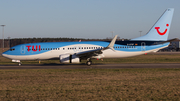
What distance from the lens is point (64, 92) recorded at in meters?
10.9

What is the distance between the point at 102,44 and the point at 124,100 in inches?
818

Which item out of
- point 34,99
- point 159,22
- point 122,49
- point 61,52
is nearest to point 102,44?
point 122,49

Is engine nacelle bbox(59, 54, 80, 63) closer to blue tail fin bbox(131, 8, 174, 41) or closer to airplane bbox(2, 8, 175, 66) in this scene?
airplane bbox(2, 8, 175, 66)

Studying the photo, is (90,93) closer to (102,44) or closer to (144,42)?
(102,44)

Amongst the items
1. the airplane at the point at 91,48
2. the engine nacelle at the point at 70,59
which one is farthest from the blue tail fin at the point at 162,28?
the engine nacelle at the point at 70,59

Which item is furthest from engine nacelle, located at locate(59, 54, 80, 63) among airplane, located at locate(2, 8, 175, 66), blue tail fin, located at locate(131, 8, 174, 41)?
blue tail fin, located at locate(131, 8, 174, 41)

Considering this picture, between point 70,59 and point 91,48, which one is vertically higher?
point 91,48

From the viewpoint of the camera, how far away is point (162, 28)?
30156 millimetres

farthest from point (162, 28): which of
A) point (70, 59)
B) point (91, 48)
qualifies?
point (70, 59)

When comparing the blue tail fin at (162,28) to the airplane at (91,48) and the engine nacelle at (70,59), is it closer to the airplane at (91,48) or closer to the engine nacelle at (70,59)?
the airplane at (91,48)

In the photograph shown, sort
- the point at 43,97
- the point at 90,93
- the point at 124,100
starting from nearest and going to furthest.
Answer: the point at 124,100, the point at 43,97, the point at 90,93

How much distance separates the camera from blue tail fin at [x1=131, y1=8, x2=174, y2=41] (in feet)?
98.1

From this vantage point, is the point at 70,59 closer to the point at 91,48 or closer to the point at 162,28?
the point at 91,48

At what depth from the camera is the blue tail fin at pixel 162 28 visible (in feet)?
98.1
